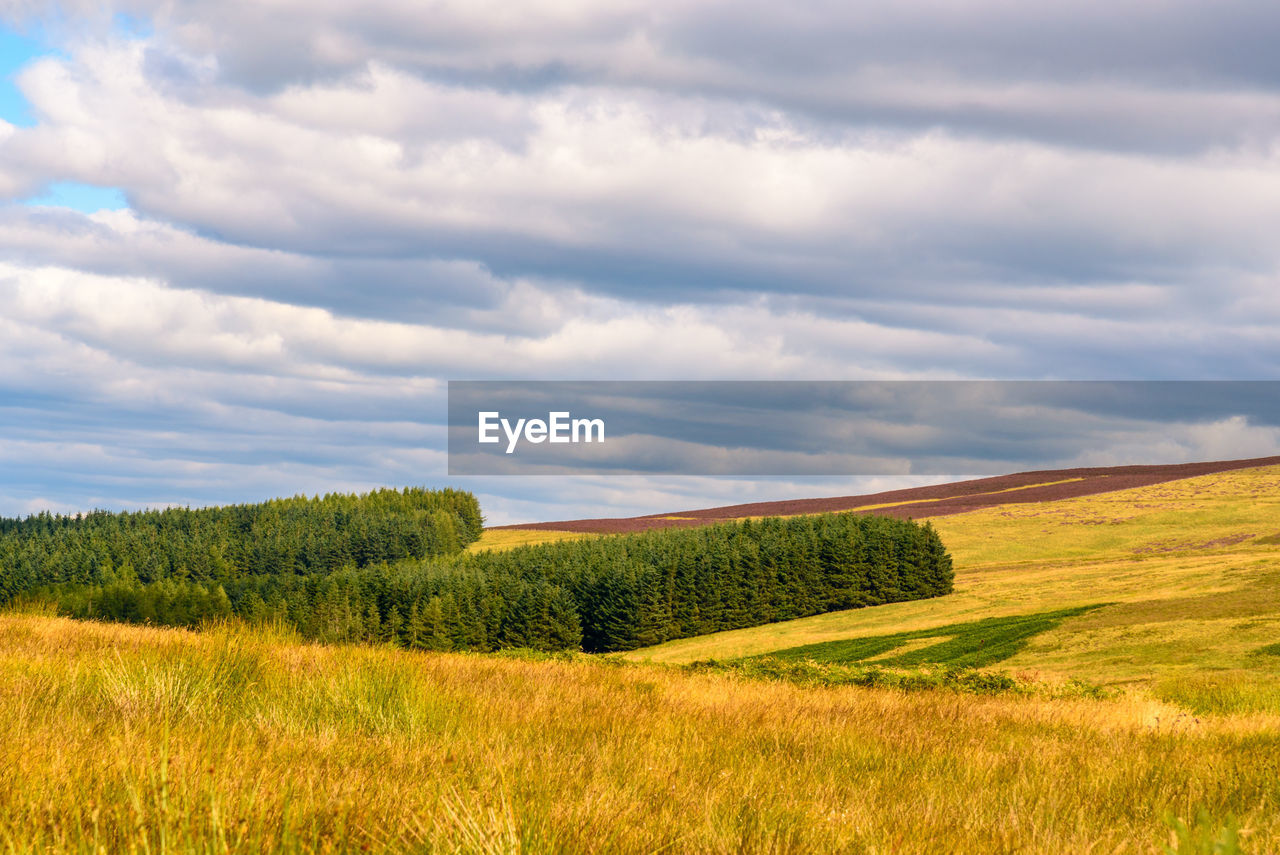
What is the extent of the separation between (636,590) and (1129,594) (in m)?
40.7

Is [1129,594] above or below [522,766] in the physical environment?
below

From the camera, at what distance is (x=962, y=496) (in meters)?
124

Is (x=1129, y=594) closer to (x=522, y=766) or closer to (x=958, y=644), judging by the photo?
(x=958, y=644)

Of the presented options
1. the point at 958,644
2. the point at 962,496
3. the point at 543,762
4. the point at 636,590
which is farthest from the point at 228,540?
the point at 543,762

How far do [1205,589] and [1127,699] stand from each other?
3209 cm

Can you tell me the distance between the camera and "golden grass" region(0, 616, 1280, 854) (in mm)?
4008

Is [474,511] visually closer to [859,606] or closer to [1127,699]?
[859,606]

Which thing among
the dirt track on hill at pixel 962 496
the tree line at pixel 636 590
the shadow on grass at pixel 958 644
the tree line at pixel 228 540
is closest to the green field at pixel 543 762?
the shadow on grass at pixel 958 644

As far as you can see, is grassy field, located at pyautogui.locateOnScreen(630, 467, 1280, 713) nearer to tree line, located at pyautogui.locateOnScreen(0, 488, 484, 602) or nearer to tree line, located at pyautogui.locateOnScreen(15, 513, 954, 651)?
tree line, located at pyautogui.locateOnScreen(15, 513, 954, 651)

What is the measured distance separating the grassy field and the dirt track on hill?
5190mm

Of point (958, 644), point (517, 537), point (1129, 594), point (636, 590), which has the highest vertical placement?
point (1129, 594)

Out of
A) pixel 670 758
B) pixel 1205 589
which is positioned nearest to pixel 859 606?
pixel 1205 589

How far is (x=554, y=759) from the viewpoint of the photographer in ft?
20.3

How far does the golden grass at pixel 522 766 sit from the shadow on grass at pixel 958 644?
102 ft
